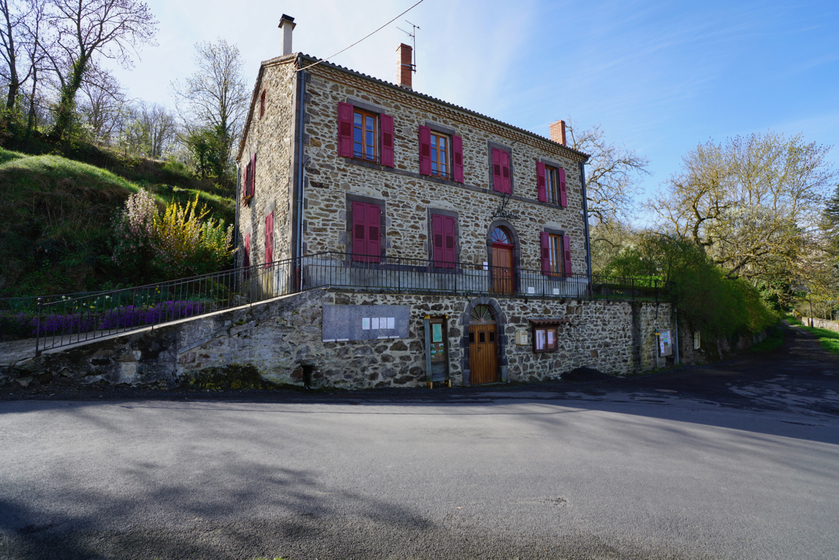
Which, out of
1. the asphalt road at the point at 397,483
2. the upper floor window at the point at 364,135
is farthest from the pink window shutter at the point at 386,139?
the asphalt road at the point at 397,483

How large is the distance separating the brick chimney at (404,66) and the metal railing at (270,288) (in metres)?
6.83

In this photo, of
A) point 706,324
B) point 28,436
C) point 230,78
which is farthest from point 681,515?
point 230,78

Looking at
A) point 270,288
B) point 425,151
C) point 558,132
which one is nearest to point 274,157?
point 270,288

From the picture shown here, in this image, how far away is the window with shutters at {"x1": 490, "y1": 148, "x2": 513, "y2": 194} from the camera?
1432 centimetres

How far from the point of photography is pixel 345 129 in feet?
36.9

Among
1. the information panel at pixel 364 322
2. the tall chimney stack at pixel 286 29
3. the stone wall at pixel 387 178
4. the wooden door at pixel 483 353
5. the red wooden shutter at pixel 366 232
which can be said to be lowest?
the wooden door at pixel 483 353

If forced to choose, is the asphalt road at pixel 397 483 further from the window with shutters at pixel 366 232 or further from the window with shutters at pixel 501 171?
the window with shutters at pixel 501 171

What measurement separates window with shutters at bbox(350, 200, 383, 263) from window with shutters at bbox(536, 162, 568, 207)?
769cm

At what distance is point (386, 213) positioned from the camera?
11.7 m

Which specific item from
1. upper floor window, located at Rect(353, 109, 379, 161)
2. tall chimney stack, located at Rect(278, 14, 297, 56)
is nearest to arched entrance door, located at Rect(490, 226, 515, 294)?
upper floor window, located at Rect(353, 109, 379, 161)

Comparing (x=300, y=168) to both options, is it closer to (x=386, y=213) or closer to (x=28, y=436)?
(x=386, y=213)

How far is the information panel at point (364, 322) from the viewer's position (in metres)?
8.87

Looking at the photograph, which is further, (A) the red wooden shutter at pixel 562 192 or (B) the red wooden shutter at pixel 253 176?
(A) the red wooden shutter at pixel 562 192

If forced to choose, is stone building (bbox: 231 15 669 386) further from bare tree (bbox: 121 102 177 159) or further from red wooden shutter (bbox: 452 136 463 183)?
bare tree (bbox: 121 102 177 159)
